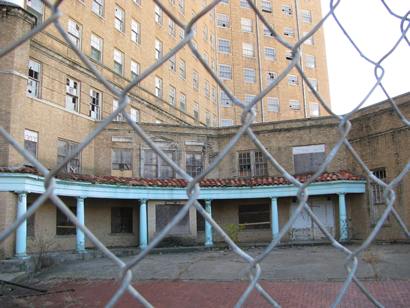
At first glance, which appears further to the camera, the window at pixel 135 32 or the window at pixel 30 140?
the window at pixel 135 32

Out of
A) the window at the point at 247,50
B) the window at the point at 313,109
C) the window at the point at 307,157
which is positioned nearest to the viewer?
the window at the point at 307,157

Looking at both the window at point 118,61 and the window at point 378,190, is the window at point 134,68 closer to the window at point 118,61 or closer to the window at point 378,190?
the window at point 118,61

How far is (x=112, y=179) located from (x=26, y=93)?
20.5 feet

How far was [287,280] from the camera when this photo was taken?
12523mm

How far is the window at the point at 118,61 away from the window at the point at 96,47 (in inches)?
67.5

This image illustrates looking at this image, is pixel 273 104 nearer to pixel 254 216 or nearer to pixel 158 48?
pixel 158 48

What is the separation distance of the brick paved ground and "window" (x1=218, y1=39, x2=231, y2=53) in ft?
130

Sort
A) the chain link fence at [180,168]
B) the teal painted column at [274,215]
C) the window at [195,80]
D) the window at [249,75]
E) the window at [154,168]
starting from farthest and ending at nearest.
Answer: the window at [249,75], the window at [195,80], the window at [154,168], the teal painted column at [274,215], the chain link fence at [180,168]

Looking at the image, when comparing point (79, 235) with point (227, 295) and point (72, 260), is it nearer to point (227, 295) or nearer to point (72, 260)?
point (72, 260)

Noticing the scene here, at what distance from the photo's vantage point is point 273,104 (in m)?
49.5

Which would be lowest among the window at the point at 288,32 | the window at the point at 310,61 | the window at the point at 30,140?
the window at the point at 30,140

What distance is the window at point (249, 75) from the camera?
49.2 meters

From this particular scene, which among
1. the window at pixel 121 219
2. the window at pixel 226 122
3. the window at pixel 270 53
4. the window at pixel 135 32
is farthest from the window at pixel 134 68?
the window at pixel 270 53

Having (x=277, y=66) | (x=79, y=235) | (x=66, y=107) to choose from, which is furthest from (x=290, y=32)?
(x=79, y=235)
